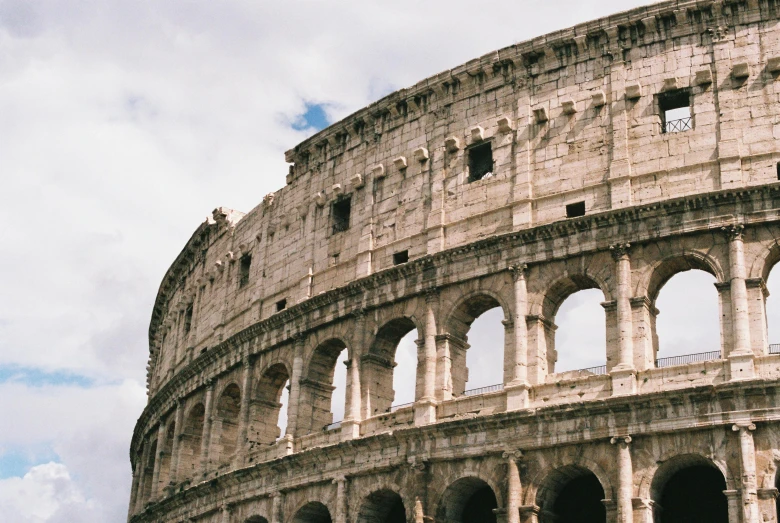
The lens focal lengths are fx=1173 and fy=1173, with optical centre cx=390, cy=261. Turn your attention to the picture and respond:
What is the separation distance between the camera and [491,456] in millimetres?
26922

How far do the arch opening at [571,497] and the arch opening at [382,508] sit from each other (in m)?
4.24

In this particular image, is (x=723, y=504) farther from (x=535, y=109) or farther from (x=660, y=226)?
(x=535, y=109)

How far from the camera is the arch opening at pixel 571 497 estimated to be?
85.8 feet

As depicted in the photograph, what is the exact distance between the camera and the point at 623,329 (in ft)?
87.0

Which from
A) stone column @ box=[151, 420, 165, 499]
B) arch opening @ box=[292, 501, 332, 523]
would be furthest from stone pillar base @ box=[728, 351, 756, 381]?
stone column @ box=[151, 420, 165, 499]

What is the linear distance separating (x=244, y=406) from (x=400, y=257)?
6.89 meters

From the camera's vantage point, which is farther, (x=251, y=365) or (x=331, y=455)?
(x=251, y=365)

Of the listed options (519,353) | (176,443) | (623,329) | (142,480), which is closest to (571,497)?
(519,353)

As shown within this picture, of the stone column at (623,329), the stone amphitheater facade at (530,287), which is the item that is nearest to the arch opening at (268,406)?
the stone amphitheater facade at (530,287)

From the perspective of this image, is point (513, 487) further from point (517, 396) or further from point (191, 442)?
point (191, 442)

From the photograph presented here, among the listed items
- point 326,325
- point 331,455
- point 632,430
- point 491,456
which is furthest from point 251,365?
point 632,430

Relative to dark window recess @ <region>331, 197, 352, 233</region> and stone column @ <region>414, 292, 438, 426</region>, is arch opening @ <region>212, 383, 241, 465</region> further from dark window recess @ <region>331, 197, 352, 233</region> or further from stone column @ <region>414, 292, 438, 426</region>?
stone column @ <region>414, 292, 438, 426</region>

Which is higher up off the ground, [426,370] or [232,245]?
[232,245]

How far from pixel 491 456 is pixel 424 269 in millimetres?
5638
